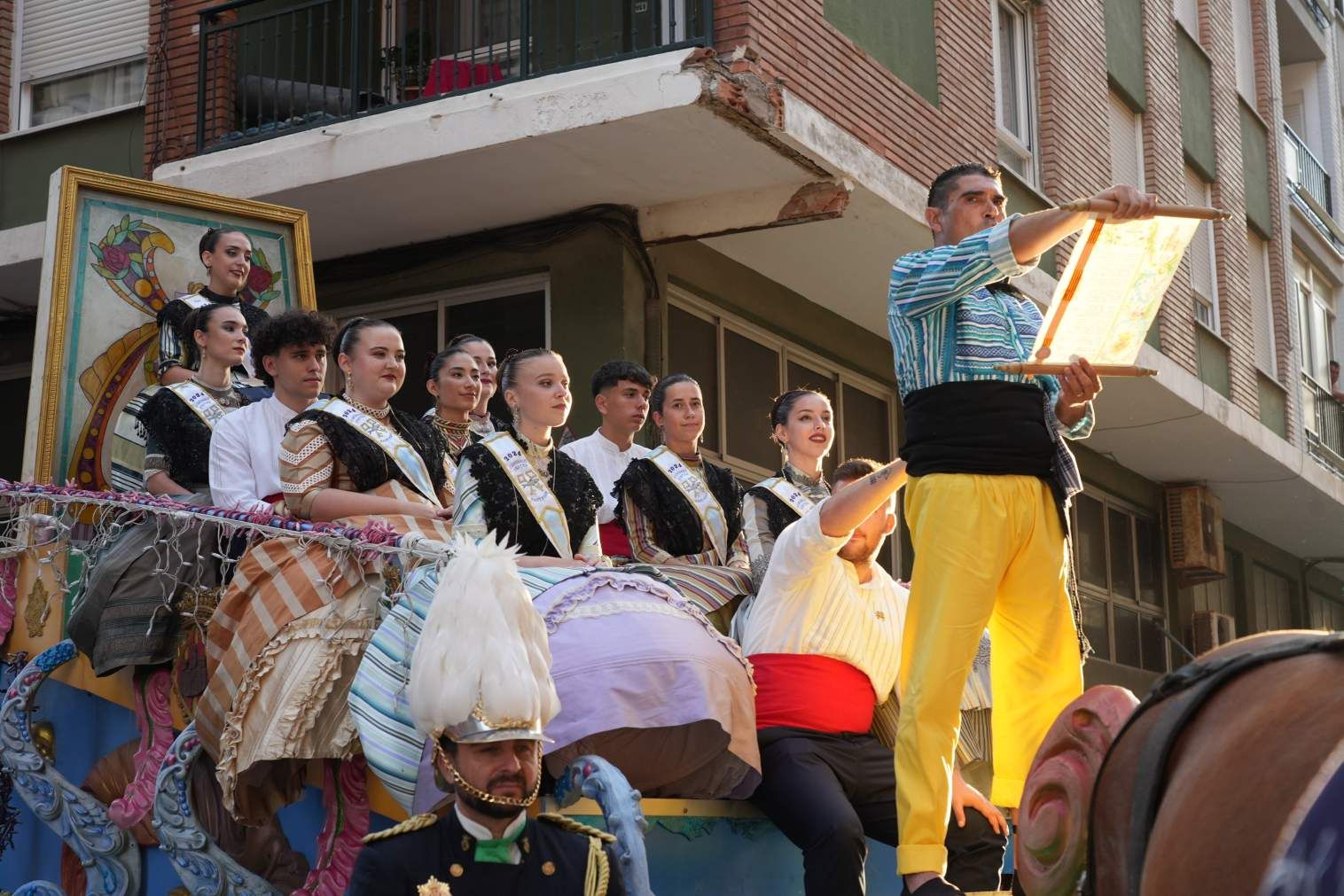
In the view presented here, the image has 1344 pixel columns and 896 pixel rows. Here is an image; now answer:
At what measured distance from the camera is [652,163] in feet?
36.3

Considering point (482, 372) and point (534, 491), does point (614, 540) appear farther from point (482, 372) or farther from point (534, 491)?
point (534, 491)

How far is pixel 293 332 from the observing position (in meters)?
7.34

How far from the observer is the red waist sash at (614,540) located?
7.96 meters

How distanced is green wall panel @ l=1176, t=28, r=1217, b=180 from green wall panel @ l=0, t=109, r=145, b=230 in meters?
11.3

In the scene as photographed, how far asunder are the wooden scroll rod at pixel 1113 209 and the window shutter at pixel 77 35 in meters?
10.6

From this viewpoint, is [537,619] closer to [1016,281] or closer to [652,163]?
[652,163]

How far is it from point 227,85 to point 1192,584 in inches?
513

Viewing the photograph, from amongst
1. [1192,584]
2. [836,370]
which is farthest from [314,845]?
[1192,584]

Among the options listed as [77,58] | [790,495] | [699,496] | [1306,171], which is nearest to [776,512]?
[790,495]

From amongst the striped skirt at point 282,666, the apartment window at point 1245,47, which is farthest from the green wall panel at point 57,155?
the apartment window at point 1245,47

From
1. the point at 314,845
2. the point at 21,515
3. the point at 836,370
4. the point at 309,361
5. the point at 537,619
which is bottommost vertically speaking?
the point at 314,845

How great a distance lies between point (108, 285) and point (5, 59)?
628cm

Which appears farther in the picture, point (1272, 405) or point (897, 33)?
point (1272, 405)

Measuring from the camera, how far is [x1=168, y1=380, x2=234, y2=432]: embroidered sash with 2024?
752 cm
